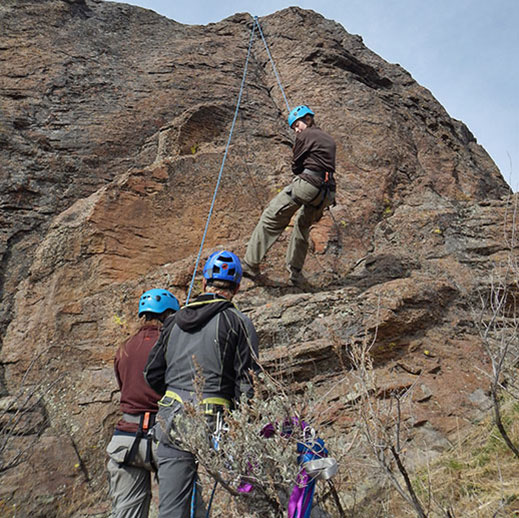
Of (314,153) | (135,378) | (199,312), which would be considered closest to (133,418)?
(135,378)

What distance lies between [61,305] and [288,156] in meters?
4.84

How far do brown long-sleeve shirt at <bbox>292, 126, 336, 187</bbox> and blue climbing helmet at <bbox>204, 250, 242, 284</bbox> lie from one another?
7.24ft

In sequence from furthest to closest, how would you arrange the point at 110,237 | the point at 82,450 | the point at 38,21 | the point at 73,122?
the point at 38,21
the point at 73,122
the point at 110,237
the point at 82,450

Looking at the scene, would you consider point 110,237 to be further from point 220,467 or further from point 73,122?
point 220,467

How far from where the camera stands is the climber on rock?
562 cm

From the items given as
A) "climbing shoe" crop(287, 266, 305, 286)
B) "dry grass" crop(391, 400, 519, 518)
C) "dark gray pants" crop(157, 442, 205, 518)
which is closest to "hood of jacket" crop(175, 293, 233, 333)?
"dark gray pants" crop(157, 442, 205, 518)

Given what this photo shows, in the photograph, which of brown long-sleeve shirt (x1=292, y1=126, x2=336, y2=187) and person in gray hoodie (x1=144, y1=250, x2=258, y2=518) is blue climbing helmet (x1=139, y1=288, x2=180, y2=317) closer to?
person in gray hoodie (x1=144, y1=250, x2=258, y2=518)

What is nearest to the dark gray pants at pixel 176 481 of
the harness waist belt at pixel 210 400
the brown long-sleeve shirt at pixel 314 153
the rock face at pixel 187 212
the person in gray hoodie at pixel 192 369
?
the person in gray hoodie at pixel 192 369

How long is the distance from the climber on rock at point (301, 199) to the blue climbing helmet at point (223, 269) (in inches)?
82.4

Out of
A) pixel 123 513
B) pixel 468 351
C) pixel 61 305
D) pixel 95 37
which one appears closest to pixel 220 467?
pixel 123 513

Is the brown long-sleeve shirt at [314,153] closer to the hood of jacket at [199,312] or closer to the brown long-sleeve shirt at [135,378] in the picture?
the hood of jacket at [199,312]

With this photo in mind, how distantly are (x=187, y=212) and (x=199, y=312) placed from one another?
13.4 ft

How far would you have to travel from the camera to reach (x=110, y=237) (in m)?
6.47

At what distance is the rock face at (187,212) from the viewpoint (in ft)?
16.5
